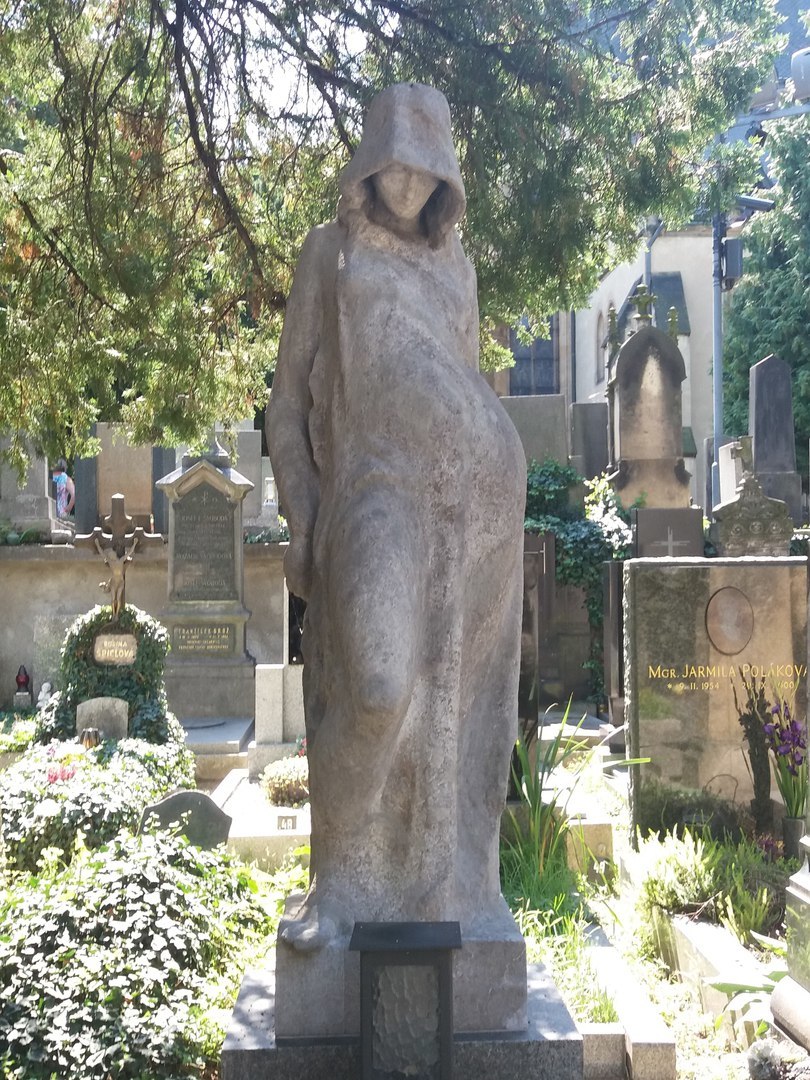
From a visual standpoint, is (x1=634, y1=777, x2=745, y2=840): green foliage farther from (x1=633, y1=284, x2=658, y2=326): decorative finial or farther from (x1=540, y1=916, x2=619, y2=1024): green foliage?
(x1=633, y1=284, x2=658, y2=326): decorative finial

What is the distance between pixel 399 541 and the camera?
8.52 ft

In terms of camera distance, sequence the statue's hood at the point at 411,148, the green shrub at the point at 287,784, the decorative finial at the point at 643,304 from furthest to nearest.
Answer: the decorative finial at the point at 643,304 < the green shrub at the point at 287,784 < the statue's hood at the point at 411,148

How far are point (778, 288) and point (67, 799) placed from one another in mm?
25411

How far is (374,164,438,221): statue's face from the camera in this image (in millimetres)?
2830

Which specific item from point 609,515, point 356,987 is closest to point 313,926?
point 356,987

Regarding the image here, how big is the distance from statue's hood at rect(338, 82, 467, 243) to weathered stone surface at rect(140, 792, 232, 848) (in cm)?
426

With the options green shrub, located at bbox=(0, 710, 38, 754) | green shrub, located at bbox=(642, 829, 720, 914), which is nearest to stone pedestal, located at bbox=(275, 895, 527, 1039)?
green shrub, located at bbox=(642, 829, 720, 914)

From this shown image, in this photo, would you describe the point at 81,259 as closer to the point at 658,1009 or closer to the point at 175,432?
the point at 175,432

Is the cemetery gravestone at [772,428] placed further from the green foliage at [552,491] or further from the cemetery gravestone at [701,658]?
the cemetery gravestone at [701,658]

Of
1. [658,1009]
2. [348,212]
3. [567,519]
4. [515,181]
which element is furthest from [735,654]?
[567,519]

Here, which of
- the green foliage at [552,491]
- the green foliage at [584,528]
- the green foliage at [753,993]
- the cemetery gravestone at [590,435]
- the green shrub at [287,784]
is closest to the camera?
the green foliage at [753,993]

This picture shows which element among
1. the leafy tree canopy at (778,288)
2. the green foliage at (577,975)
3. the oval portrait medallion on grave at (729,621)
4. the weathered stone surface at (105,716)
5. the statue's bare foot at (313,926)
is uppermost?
the leafy tree canopy at (778,288)

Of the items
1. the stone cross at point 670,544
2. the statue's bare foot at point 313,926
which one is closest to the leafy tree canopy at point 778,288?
the stone cross at point 670,544

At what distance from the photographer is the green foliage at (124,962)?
3.29m
